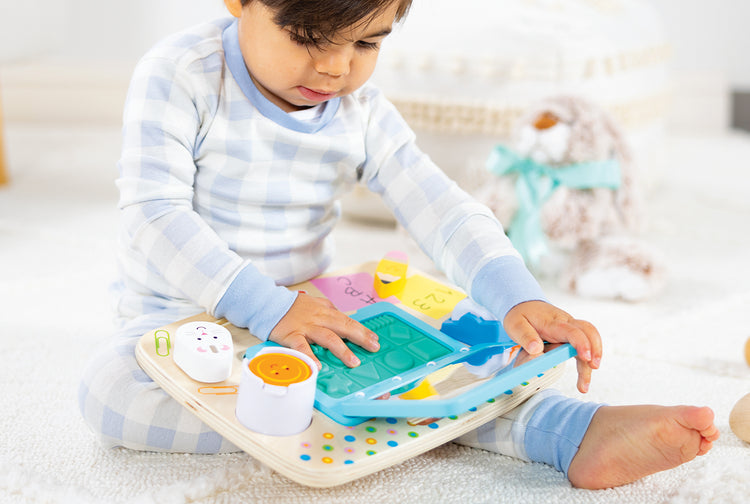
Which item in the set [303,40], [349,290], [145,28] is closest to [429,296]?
[349,290]

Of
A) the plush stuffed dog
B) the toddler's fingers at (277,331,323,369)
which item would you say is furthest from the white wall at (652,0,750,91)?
the toddler's fingers at (277,331,323,369)

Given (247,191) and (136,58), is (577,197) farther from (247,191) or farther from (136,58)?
(136,58)

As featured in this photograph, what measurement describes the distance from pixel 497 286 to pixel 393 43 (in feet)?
2.08

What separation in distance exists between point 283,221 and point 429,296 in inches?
6.7

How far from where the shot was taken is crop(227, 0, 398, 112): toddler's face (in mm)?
697

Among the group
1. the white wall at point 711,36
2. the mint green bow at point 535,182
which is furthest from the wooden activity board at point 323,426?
the white wall at point 711,36

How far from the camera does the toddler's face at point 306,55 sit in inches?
27.4

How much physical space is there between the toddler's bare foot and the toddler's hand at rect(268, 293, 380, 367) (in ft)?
0.65

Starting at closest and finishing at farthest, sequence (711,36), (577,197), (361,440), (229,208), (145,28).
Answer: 1. (361,440)
2. (229,208)
3. (577,197)
4. (145,28)
5. (711,36)

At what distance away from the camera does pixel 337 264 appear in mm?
1212

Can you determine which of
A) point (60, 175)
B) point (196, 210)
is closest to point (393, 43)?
point (196, 210)

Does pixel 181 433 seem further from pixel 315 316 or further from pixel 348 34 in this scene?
pixel 348 34

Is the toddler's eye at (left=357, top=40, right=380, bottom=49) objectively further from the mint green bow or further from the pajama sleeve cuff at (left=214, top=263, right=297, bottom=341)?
the mint green bow

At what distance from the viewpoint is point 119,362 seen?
0.73m
